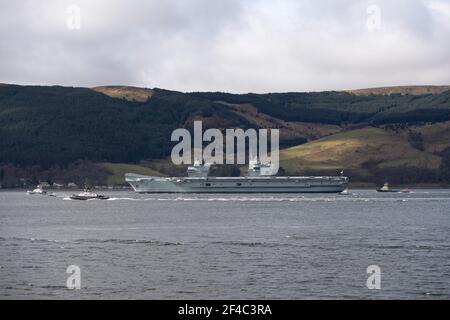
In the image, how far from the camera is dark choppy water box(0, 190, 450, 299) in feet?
200

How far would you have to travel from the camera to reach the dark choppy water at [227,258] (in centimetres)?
6091

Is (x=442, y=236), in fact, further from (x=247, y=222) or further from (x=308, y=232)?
(x=247, y=222)

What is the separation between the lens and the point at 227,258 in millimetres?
77562

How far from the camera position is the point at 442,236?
9931 cm
